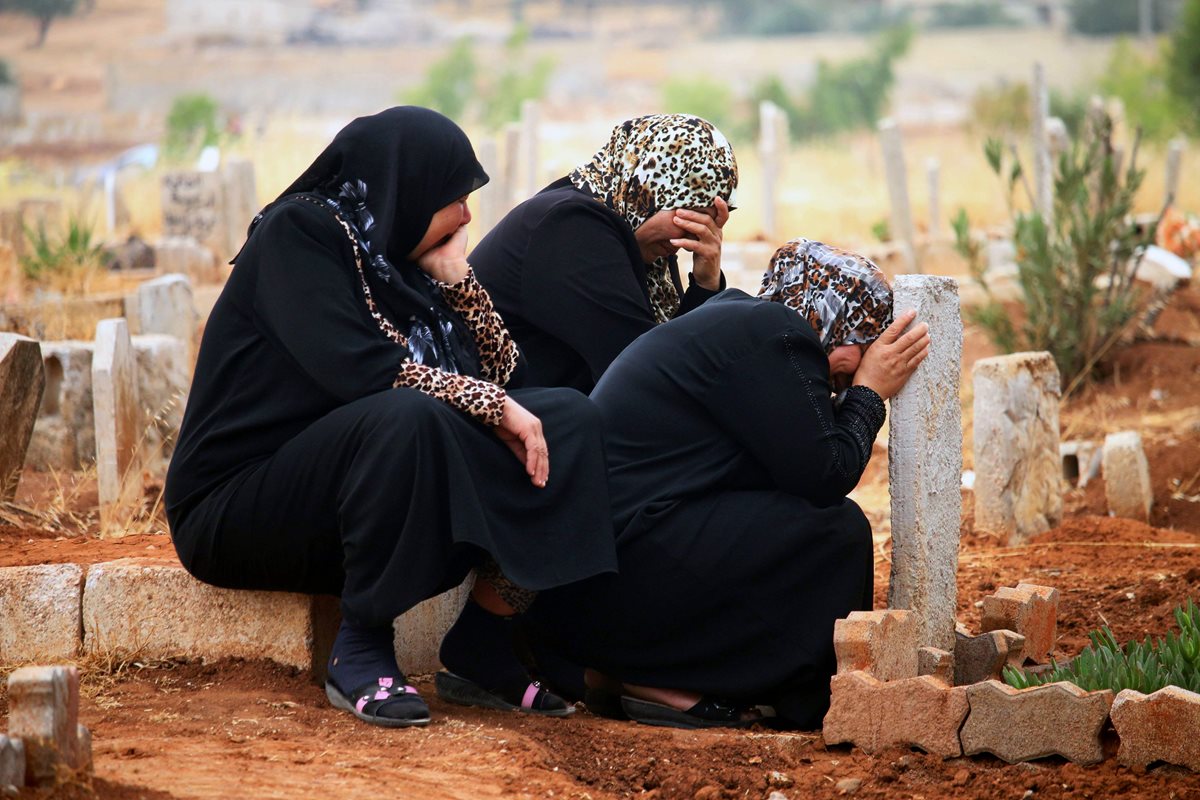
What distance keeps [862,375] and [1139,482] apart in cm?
283

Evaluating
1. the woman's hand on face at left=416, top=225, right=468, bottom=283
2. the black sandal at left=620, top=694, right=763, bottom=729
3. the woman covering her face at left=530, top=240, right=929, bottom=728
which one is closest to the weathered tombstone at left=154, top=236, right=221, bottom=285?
the woman's hand on face at left=416, top=225, right=468, bottom=283

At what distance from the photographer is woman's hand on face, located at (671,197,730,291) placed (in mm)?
4293

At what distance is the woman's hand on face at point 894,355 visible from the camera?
3541mm

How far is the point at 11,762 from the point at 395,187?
1.59 m

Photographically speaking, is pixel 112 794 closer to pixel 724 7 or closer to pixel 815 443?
pixel 815 443

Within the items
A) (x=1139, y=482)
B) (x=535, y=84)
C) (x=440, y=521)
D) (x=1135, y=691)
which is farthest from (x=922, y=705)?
(x=535, y=84)

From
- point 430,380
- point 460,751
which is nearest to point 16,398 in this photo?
point 430,380

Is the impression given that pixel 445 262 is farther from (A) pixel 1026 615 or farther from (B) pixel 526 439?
(A) pixel 1026 615

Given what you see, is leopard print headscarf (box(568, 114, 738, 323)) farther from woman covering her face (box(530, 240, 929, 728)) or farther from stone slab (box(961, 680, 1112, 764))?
stone slab (box(961, 680, 1112, 764))

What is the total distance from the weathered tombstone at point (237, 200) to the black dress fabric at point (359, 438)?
10.1 meters

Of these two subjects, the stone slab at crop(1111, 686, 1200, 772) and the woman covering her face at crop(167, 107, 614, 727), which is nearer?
the stone slab at crop(1111, 686, 1200, 772)

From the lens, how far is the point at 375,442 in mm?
3166

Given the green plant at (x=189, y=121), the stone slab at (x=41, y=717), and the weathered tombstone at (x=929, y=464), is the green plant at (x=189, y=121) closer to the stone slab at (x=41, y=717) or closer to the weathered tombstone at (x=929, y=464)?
the weathered tombstone at (x=929, y=464)

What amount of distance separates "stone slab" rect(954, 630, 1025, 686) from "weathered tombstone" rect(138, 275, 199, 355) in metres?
5.13
